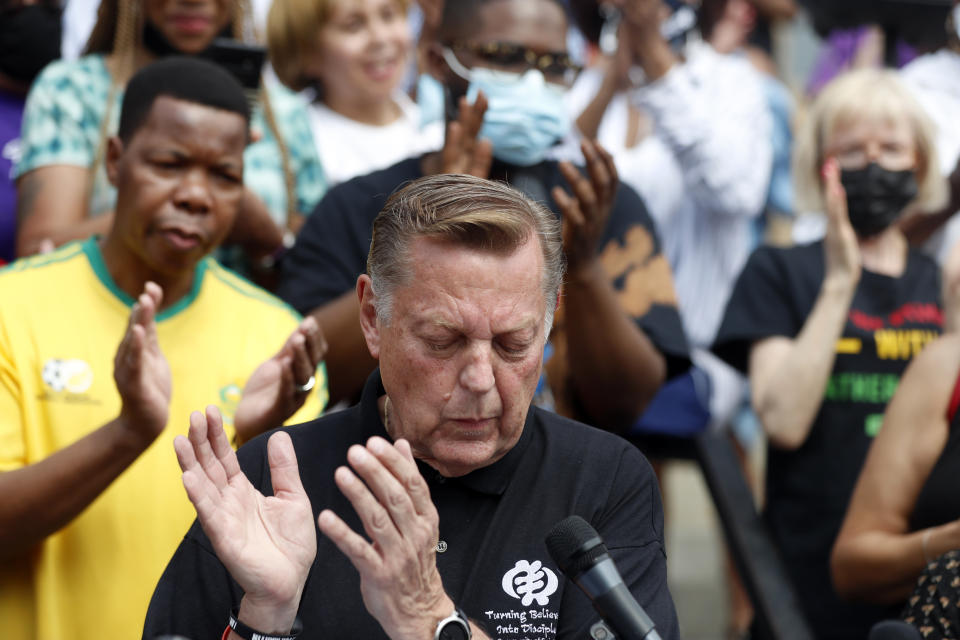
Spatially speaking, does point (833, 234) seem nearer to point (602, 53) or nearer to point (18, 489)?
point (602, 53)

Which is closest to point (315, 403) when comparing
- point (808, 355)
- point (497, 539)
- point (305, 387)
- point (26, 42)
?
point (305, 387)

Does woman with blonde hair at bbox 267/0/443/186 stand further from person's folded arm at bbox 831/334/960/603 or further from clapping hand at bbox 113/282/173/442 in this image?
person's folded arm at bbox 831/334/960/603

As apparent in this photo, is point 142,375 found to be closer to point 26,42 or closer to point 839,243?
point 26,42

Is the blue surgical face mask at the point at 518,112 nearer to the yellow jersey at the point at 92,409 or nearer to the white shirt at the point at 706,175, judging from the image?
the white shirt at the point at 706,175

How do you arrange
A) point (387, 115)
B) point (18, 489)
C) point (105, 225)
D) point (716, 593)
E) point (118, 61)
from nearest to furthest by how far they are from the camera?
point (18, 489) < point (105, 225) < point (118, 61) < point (387, 115) < point (716, 593)

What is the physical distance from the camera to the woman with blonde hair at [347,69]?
16.7 feet

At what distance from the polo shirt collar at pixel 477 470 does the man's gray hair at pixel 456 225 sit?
8.3 inches

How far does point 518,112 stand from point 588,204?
47cm

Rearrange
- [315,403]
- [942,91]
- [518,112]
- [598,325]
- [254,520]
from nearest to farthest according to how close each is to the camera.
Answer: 1. [254,520]
2. [315,403]
3. [598,325]
4. [518,112]
5. [942,91]

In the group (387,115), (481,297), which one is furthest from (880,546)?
(387,115)

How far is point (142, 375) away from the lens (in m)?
3.09

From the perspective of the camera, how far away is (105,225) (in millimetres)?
4035

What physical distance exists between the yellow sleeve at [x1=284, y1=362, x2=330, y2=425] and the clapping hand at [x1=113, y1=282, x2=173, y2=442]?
49 centimetres

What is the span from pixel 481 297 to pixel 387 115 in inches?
115
